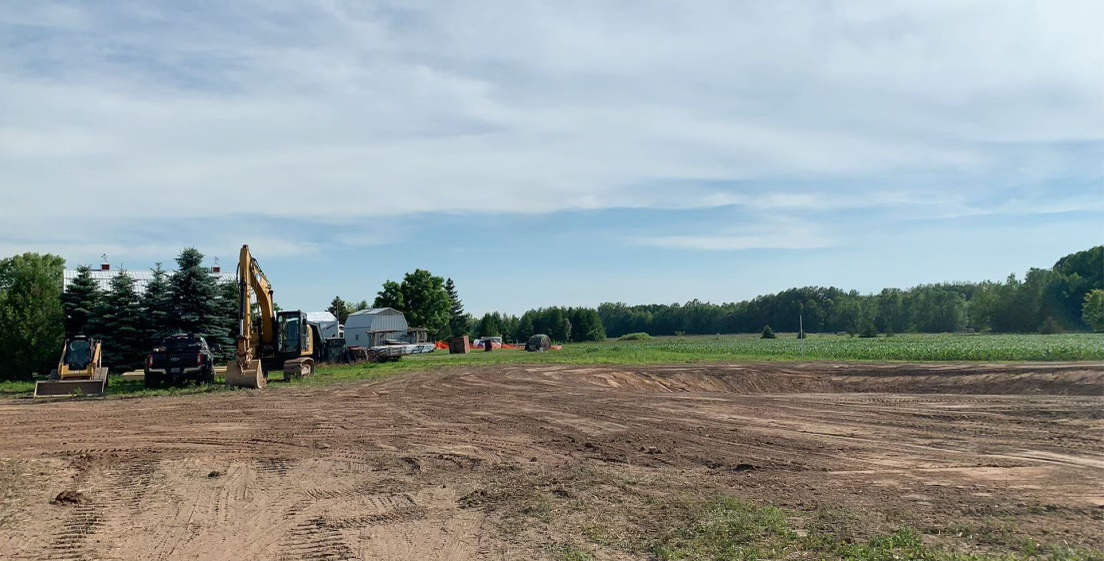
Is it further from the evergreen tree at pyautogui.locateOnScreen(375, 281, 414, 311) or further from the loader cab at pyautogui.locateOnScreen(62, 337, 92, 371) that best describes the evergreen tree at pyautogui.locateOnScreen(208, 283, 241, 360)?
the evergreen tree at pyautogui.locateOnScreen(375, 281, 414, 311)

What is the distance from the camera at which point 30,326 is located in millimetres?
34375

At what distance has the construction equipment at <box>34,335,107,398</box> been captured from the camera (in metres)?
26.5

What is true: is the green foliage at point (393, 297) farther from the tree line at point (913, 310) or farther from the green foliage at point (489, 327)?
the tree line at point (913, 310)

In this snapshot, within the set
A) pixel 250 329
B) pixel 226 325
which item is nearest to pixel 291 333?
pixel 250 329

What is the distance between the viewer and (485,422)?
17859mm

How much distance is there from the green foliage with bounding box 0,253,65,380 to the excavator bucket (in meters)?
9.66

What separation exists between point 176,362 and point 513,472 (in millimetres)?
20648

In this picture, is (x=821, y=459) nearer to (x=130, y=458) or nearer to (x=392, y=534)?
(x=392, y=534)

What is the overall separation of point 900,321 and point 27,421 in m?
121

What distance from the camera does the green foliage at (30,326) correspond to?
34.2 metres

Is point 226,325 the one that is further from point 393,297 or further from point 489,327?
point 489,327

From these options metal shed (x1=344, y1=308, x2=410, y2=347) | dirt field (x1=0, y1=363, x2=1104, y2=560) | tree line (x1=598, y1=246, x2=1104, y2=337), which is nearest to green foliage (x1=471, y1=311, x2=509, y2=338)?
metal shed (x1=344, y1=308, x2=410, y2=347)

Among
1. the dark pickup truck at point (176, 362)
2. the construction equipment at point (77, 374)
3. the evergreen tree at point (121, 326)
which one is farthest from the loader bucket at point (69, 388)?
the evergreen tree at point (121, 326)

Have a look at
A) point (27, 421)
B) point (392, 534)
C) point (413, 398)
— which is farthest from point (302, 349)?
point (392, 534)
